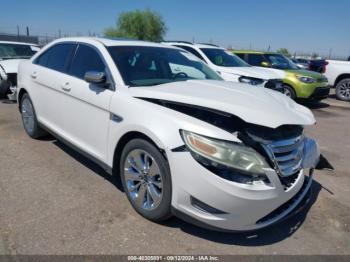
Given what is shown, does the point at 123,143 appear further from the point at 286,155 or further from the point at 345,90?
the point at 345,90

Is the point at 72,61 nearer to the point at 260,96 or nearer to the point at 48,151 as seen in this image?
the point at 48,151

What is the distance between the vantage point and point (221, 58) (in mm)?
9328

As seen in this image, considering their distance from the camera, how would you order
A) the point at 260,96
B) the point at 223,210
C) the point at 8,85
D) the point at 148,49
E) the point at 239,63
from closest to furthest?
the point at 223,210 → the point at 260,96 → the point at 148,49 → the point at 8,85 → the point at 239,63

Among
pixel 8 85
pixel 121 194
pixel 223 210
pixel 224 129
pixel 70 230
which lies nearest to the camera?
pixel 223 210

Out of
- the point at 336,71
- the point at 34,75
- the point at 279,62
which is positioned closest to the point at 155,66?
the point at 34,75

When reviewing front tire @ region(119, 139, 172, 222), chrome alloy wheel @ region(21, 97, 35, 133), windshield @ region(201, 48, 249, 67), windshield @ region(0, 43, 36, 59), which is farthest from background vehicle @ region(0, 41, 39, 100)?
front tire @ region(119, 139, 172, 222)

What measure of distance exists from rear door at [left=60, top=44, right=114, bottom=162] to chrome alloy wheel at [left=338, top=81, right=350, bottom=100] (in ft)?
33.3

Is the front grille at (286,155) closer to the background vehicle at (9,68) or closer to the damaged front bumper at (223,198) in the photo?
the damaged front bumper at (223,198)

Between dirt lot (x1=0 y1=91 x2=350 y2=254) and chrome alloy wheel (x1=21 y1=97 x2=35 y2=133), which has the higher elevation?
chrome alloy wheel (x1=21 y1=97 x2=35 y2=133)

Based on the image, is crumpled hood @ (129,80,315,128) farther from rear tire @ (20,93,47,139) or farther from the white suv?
rear tire @ (20,93,47,139)

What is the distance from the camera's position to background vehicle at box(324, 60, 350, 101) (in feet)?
37.6

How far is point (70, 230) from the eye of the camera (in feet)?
9.78

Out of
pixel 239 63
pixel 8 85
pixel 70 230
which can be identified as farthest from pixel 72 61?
pixel 239 63

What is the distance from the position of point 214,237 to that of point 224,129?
38.8 inches
